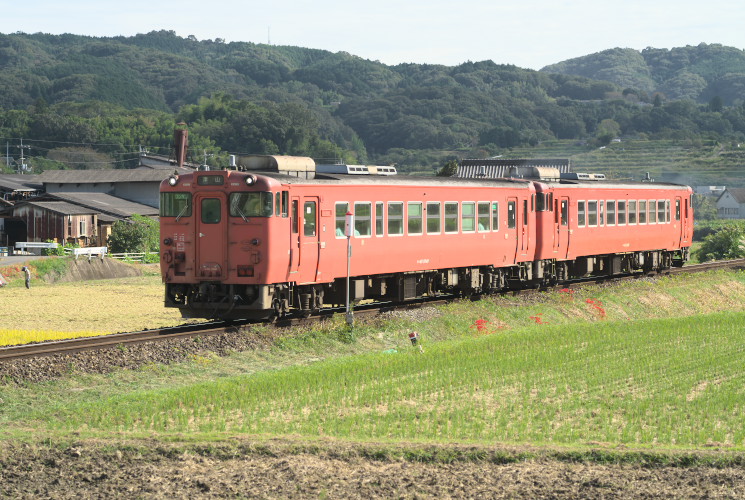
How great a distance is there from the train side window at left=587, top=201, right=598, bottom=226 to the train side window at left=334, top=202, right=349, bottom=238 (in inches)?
531

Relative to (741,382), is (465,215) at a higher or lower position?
higher

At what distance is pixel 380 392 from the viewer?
17.3m

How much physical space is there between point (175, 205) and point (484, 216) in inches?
388

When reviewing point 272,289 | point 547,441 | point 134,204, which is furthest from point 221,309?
point 134,204

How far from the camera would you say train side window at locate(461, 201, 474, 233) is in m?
28.4

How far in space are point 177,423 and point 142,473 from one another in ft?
8.15

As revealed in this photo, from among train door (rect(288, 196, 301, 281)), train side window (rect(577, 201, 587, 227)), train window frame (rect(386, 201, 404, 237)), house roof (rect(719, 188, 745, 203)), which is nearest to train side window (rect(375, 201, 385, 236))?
train window frame (rect(386, 201, 404, 237))

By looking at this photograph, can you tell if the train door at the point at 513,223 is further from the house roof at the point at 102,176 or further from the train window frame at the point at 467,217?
the house roof at the point at 102,176

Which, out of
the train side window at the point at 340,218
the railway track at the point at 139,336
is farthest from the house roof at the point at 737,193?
the train side window at the point at 340,218

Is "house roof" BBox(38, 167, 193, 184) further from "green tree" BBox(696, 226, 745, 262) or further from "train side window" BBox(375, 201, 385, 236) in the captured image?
"train side window" BBox(375, 201, 385, 236)

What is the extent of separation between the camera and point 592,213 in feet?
116

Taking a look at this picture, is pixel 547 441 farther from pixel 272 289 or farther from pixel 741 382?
pixel 272 289

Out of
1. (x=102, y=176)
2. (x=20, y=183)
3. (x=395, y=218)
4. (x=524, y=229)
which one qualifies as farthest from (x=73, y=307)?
(x=102, y=176)

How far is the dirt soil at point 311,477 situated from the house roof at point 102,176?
68.5m
